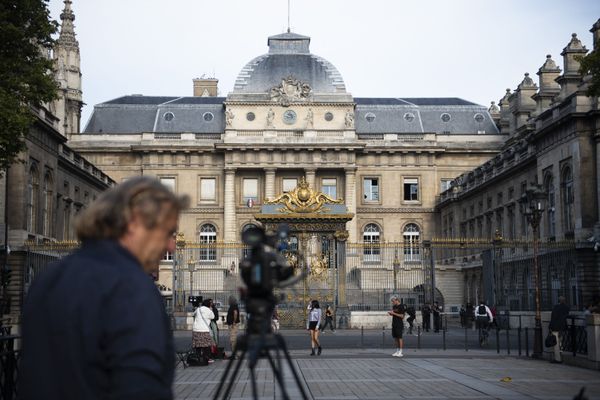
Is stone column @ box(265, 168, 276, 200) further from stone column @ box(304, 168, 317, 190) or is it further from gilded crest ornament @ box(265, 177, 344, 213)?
gilded crest ornament @ box(265, 177, 344, 213)

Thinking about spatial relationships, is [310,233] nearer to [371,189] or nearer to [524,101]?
[524,101]

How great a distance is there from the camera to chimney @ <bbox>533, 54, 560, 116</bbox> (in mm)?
58594

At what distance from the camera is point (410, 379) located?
55.7 feet

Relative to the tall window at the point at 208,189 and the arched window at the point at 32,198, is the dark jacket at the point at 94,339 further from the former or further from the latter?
the tall window at the point at 208,189

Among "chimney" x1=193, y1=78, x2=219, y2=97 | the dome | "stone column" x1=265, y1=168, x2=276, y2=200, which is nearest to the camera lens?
"stone column" x1=265, y1=168, x2=276, y2=200

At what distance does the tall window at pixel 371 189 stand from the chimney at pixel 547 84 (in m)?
18.5

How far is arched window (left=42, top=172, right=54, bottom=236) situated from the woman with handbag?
27813mm

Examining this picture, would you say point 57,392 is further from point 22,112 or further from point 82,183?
point 82,183

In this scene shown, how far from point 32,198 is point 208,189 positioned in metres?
29.2

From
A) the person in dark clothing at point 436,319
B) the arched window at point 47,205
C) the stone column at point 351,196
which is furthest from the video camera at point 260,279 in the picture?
the stone column at point 351,196

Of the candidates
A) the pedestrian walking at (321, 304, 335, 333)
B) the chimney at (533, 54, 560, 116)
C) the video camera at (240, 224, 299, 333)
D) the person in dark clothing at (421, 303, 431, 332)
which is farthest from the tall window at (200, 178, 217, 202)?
the video camera at (240, 224, 299, 333)

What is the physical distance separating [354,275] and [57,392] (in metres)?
48.6

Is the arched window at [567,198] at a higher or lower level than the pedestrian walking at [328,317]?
higher

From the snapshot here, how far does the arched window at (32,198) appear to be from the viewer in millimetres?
44075
